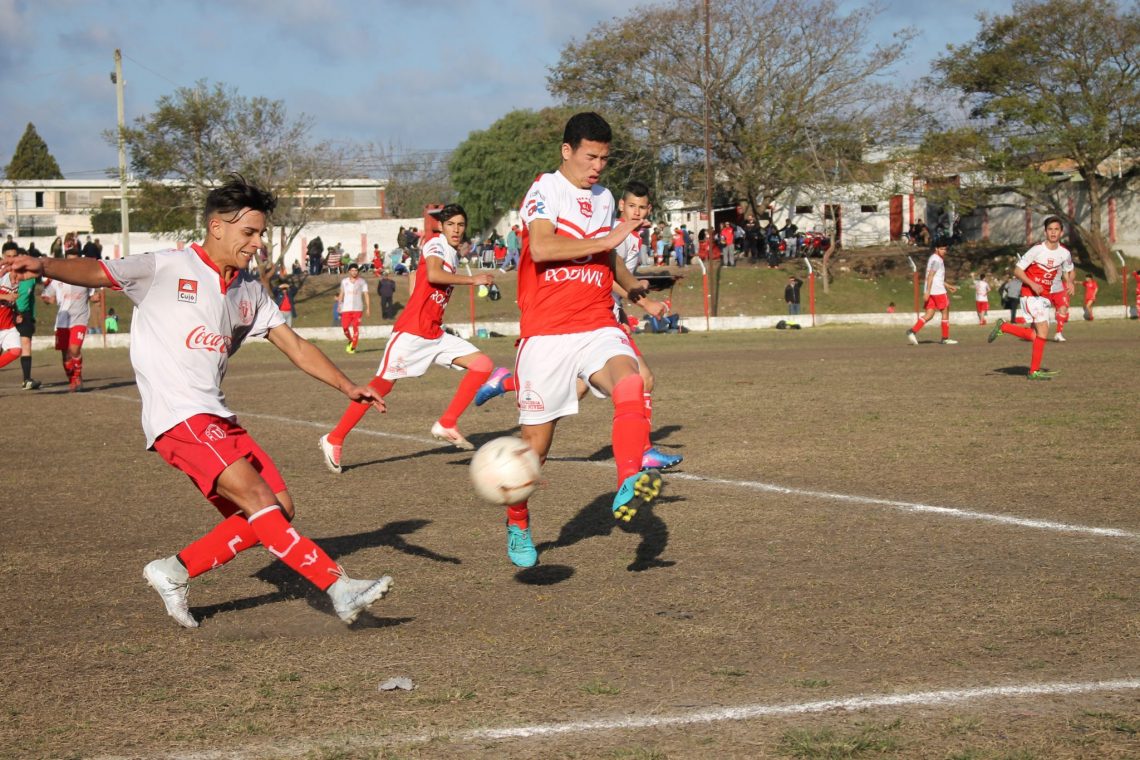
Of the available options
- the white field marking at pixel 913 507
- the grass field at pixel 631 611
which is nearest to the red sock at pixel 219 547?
the grass field at pixel 631 611

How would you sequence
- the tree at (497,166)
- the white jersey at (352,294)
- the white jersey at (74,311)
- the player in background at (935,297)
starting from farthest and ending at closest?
the tree at (497,166), the white jersey at (352,294), the player in background at (935,297), the white jersey at (74,311)

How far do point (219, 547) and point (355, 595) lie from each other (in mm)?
815

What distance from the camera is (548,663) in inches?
184

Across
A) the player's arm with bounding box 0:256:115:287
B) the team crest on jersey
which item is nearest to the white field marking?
the team crest on jersey

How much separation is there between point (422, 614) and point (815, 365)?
52.8 ft

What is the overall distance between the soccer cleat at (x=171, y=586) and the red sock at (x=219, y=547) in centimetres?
6

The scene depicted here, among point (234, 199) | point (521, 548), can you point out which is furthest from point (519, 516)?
point (234, 199)

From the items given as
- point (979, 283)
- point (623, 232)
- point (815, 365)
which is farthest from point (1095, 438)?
point (979, 283)

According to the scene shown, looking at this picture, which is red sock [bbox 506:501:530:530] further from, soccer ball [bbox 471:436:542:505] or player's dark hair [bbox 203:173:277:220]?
player's dark hair [bbox 203:173:277:220]

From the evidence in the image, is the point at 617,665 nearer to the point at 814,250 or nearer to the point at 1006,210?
the point at 814,250

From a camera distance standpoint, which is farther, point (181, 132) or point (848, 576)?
point (181, 132)

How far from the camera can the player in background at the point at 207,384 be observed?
514cm

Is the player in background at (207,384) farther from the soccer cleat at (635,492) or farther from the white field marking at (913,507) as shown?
the white field marking at (913,507)

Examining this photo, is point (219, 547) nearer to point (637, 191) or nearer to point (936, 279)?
point (637, 191)
